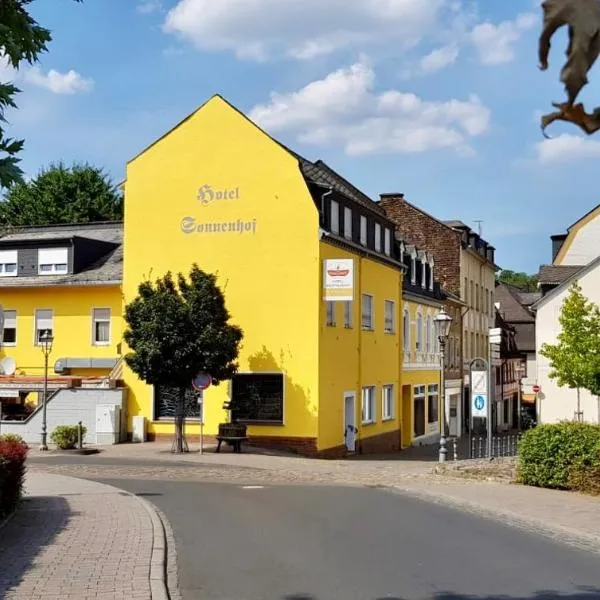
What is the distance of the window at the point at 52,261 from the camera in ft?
121

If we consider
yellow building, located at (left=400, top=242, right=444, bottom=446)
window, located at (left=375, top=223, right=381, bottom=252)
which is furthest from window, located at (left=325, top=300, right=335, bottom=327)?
yellow building, located at (left=400, top=242, right=444, bottom=446)

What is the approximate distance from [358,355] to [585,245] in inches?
1007

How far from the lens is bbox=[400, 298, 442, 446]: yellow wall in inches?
1670

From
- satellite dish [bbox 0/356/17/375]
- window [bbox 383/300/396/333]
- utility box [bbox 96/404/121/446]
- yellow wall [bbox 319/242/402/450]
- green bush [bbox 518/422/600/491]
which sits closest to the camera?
green bush [bbox 518/422/600/491]

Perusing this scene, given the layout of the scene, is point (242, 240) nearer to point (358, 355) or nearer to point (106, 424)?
point (358, 355)

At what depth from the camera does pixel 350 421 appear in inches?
1345

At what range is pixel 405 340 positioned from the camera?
41.8 meters

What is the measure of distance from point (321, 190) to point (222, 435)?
9233 millimetres

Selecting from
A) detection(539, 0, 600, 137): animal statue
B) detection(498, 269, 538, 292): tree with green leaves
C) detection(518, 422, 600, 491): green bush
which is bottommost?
detection(518, 422, 600, 491): green bush

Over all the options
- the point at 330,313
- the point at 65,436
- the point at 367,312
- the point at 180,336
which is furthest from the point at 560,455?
the point at 367,312

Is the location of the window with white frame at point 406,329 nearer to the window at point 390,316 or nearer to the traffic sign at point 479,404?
the window at point 390,316

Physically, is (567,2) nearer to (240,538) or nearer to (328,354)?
(240,538)

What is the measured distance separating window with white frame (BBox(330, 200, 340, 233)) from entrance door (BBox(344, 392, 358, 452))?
5.97 m

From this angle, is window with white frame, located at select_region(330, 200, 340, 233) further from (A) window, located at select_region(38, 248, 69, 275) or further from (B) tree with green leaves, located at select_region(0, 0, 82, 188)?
(B) tree with green leaves, located at select_region(0, 0, 82, 188)
